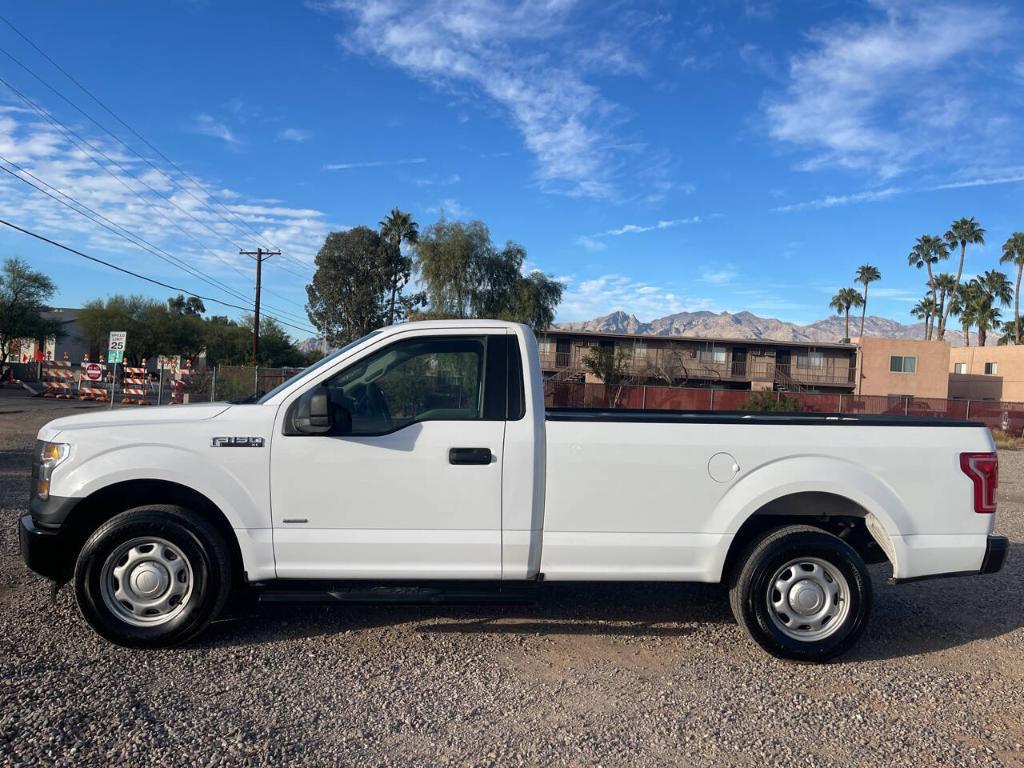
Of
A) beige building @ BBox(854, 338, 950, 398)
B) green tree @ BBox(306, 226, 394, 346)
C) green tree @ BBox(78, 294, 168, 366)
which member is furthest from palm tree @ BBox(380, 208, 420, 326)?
beige building @ BBox(854, 338, 950, 398)

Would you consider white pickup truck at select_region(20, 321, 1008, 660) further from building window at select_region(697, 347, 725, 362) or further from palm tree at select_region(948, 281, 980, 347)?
palm tree at select_region(948, 281, 980, 347)

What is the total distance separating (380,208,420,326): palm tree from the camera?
51.0 metres

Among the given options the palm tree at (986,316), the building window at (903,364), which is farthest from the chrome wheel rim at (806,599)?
the palm tree at (986,316)

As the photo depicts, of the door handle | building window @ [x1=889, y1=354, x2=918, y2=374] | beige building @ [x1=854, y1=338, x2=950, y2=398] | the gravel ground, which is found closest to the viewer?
the gravel ground

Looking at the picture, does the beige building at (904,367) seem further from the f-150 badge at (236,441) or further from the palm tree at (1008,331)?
the f-150 badge at (236,441)

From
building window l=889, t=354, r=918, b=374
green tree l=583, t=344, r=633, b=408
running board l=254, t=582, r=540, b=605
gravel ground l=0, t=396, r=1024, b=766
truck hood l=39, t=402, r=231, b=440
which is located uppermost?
building window l=889, t=354, r=918, b=374

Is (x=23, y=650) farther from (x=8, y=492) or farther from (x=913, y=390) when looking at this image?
(x=913, y=390)

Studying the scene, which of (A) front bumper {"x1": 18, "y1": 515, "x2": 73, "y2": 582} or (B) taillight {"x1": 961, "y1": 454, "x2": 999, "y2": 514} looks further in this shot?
(B) taillight {"x1": 961, "y1": 454, "x2": 999, "y2": 514}

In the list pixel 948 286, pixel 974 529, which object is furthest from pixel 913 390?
pixel 974 529

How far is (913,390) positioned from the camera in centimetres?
5584

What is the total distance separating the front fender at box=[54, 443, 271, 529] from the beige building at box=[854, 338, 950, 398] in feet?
190

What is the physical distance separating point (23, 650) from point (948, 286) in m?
88.8

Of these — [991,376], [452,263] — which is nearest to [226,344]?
[452,263]

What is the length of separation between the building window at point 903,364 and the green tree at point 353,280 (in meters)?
36.7
